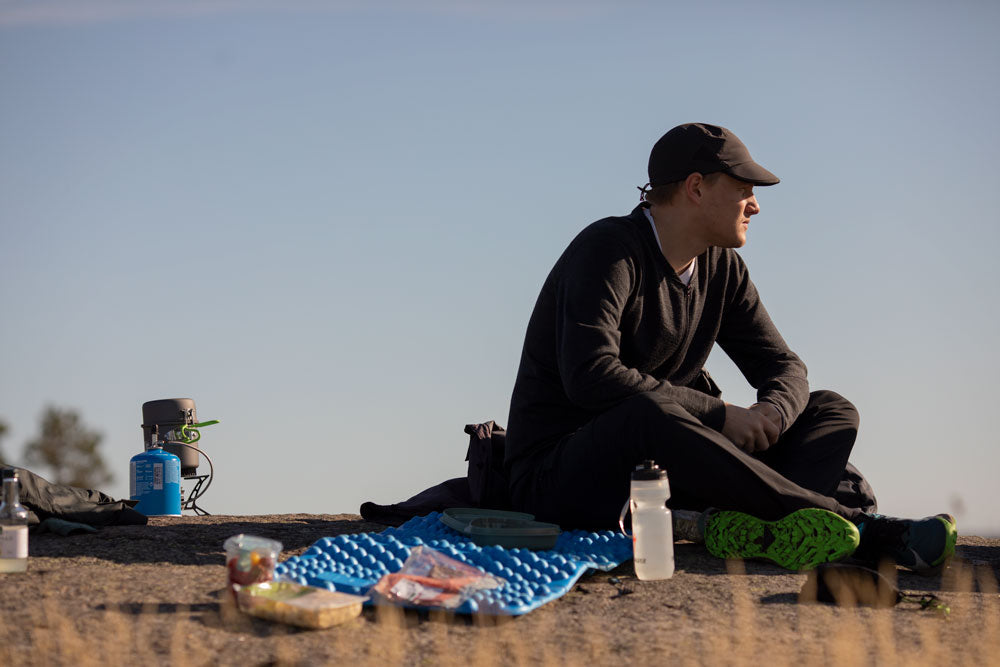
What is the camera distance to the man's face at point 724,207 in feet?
15.2

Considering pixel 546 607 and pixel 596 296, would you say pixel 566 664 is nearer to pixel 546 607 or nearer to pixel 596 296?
pixel 546 607

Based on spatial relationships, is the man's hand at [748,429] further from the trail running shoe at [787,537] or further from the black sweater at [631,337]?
the trail running shoe at [787,537]

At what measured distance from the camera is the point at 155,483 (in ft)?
21.4

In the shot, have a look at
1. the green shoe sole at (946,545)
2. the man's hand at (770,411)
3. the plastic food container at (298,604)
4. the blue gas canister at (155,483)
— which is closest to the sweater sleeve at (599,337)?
the man's hand at (770,411)

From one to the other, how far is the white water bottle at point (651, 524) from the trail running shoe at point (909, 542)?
0.98 metres

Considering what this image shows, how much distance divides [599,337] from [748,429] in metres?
0.74

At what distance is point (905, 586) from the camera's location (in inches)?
155

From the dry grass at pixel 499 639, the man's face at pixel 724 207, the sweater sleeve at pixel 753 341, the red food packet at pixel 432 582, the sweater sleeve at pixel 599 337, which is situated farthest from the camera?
the sweater sleeve at pixel 753 341

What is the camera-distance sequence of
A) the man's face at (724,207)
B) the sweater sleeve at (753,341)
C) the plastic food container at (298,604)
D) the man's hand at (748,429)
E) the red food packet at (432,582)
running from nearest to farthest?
the plastic food container at (298,604) → the red food packet at (432,582) → the man's hand at (748,429) → the man's face at (724,207) → the sweater sleeve at (753,341)

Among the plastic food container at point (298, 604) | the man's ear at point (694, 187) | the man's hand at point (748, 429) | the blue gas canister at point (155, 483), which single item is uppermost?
the man's ear at point (694, 187)

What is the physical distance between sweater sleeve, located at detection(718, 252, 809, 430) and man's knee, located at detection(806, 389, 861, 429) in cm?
7

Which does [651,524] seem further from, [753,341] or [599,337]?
[753,341]

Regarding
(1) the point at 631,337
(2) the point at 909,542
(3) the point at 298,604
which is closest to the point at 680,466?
(1) the point at 631,337

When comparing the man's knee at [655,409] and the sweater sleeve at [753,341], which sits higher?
the sweater sleeve at [753,341]
